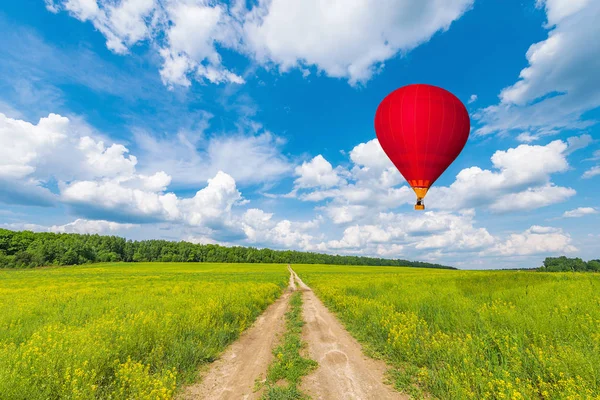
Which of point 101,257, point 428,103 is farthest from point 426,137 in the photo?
point 101,257

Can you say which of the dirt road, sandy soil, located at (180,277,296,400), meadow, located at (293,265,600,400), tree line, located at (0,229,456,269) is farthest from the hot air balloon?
tree line, located at (0,229,456,269)

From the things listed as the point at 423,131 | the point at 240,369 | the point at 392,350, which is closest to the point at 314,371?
the point at 240,369

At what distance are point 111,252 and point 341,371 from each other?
128 m

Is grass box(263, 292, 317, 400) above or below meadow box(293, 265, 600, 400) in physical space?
below

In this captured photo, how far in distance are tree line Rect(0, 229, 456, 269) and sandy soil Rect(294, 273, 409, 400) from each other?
10305 cm

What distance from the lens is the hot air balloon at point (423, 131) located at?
14453mm

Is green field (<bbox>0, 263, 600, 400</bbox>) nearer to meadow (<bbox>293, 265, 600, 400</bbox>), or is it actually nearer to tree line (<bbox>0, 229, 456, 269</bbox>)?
meadow (<bbox>293, 265, 600, 400</bbox>)

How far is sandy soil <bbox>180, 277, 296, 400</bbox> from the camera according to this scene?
18.2 feet

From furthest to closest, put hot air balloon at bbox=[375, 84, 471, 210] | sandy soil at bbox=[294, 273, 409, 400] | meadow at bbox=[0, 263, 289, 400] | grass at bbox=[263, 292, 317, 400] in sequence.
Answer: hot air balloon at bbox=[375, 84, 471, 210], sandy soil at bbox=[294, 273, 409, 400], grass at bbox=[263, 292, 317, 400], meadow at bbox=[0, 263, 289, 400]

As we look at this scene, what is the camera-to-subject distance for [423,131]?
14422 millimetres

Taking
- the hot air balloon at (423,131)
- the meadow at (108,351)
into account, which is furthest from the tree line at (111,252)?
the hot air balloon at (423,131)

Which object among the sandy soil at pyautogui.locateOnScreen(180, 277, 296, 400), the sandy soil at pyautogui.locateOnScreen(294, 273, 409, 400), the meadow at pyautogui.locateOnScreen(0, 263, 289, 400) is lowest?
the sandy soil at pyautogui.locateOnScreen(180, 277, 296, 400)

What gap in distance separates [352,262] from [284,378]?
146761mm

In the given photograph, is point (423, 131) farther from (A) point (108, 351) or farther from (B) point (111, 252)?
(B) point (111, 252)
